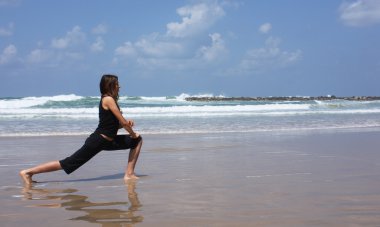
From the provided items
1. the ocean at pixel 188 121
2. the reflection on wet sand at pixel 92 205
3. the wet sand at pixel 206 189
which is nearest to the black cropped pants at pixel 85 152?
the wet sand at pixel 206 189

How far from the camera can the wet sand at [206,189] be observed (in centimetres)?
385

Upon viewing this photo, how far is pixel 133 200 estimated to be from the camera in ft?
15.0

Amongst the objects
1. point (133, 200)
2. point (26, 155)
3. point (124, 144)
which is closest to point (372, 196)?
point (133, 200)

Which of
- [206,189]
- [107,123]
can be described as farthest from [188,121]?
[206,189]

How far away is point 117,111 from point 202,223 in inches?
94.7

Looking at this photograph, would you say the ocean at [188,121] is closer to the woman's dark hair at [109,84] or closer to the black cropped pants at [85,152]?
the black cropped pants at [85,152]

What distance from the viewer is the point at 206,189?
5102 millimetres

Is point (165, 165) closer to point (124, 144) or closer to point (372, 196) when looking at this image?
point (124, 144)

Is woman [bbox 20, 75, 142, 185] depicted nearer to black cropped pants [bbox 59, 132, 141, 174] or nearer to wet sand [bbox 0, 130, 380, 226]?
black cropped pants [bbox 59, 132, 141, 174]

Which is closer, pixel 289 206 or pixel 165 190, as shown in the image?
pixel 289 206

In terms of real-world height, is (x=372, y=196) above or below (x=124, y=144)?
below

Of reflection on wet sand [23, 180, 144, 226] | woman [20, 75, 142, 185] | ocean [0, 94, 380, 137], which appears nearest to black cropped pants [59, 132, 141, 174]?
woman [20, 75, 142, 185]

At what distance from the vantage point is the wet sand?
3.85m

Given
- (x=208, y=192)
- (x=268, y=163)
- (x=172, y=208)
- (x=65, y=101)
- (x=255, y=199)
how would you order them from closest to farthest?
(x=172, y=208) → (x=255, y=199) → (x=208, y=192) → (x=268, y=163) → (x=65, y=101)
